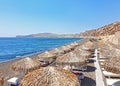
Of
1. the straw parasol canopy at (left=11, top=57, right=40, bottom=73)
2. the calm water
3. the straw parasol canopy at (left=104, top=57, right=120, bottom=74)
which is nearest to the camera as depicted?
the straw parasol canopy at (left=104, top=57, right=120, bottom=74)

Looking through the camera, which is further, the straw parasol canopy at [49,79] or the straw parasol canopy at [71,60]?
the straw parasol canopy at [71,60]

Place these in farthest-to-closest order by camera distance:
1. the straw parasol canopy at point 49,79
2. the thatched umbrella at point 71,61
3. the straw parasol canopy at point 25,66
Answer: the thatched umbrella at point 71,61 < the straw parasol canopy at point 25,66 < the straw parasol canopy at point 49,79

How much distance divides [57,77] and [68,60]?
714 cm

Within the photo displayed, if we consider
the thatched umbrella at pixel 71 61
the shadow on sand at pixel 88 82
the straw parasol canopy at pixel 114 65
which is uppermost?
the straw parasol canopy at pixel 114 65

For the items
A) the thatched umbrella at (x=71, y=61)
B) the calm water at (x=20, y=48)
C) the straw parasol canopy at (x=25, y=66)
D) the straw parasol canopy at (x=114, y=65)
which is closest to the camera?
the straw parasol canopy at (x=114, y=65)

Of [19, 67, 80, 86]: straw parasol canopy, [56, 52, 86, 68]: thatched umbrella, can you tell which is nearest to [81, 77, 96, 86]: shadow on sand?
[56, 52, 86, 68]: thatched umbrella

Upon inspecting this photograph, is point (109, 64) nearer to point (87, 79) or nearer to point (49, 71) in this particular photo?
point (87, 79)

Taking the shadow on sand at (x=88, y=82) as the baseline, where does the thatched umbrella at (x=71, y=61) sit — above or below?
above

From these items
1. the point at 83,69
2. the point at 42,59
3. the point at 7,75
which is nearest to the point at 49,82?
the point at 7,75

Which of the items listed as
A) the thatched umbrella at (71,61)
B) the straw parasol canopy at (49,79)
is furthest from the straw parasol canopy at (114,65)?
the straw parasol canopy at (49,79)

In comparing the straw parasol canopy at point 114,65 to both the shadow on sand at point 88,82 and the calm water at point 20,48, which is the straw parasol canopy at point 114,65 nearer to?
the shadow on sand at point 88,82

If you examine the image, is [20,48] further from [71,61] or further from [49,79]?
[49,79]

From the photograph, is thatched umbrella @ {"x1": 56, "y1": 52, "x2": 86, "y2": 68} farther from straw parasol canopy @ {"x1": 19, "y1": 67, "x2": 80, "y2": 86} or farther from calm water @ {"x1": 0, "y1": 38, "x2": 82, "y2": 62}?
calm water @ {"x1": 0, "y1": 38, "x2": 82, "y2": 62}

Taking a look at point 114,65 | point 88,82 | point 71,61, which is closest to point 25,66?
point 71,61
